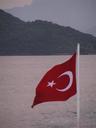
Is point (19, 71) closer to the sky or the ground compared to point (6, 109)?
closer to the sky

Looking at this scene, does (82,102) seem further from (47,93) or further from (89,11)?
(47,93)

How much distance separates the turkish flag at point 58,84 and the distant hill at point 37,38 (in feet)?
3.23

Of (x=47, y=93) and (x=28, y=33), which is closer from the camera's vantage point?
(x=47, y=93)

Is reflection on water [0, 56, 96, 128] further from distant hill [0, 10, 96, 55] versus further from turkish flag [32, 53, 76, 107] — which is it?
turkish flag [32, 53, 76, 107]

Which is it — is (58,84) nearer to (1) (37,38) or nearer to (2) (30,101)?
(1) (37,38)

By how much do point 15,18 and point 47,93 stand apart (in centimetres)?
124

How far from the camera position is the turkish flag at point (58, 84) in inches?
99.1

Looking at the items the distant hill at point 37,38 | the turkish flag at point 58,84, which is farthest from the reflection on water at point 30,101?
the turkish flag at point 58,84

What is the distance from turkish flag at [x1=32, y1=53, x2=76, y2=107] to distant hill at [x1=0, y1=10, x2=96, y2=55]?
3.23 ft

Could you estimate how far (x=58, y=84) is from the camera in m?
2.57

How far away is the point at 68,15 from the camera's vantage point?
3602mm

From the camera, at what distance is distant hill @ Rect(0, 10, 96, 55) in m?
3.53

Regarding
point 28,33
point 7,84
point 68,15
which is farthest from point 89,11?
point 7,84

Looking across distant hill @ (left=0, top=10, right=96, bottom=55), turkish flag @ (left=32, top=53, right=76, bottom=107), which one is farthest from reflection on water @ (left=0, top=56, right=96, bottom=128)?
turkish flag @ (left=32, top=53, right=76, bottom=107)
